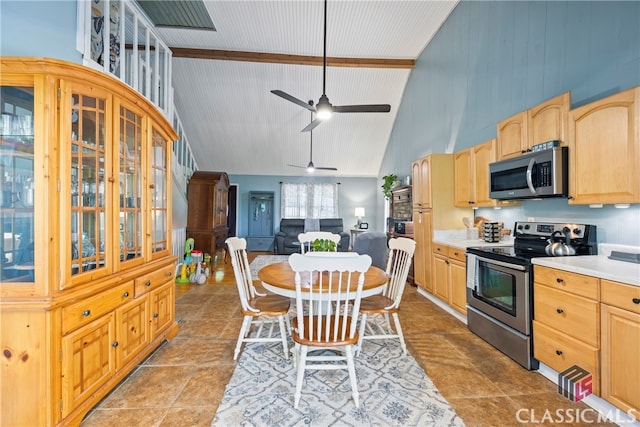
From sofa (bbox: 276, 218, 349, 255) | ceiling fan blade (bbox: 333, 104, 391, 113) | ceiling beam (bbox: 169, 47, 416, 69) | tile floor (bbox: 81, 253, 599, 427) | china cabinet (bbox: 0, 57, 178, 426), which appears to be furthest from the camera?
sofa (bbox: 276, 218, 349, 255)

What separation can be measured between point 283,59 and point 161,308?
16.5ft

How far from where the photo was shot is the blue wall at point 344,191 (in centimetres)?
931

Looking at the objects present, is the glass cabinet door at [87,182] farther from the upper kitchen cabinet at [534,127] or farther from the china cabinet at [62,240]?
the upper kitchen cabinet at [534,127]

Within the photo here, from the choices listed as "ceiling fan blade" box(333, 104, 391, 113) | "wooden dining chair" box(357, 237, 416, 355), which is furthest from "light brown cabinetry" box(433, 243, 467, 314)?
"ceiling fan blade" box(333, 104, 391, 113)

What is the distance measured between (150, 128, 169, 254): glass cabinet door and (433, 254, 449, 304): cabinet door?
10.5 feet

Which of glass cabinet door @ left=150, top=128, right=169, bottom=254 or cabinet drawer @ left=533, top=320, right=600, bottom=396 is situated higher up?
glass cabinet door @ left=150, top=128, right=169, bottom=254

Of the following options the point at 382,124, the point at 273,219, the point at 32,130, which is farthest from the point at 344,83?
the point at 32,130

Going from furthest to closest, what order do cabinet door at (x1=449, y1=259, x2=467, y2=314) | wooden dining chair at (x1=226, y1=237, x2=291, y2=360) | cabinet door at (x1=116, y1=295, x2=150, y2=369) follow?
1. cabinet door at (x1=449, y1=259, x2=467, y2=314)
2. wooden dining chair at (x1=226, y1=237, x2=291, y2=360)
3. cabinet door at (x1=116, y1=295, x2=150, y2=369)

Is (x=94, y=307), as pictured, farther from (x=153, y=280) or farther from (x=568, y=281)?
(x=568, y=281)

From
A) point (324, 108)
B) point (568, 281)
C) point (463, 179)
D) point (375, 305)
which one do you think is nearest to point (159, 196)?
point (324, 108)

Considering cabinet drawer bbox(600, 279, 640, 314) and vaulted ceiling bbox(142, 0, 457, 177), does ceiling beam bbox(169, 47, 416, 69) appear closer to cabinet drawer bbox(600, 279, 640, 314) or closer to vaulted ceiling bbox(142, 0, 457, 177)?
vaulted ceiling bbox(142, 0, 457, 177)

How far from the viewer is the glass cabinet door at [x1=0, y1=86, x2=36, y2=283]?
1.44 m

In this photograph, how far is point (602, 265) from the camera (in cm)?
181

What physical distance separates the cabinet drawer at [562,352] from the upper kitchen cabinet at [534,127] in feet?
A: 4.95
